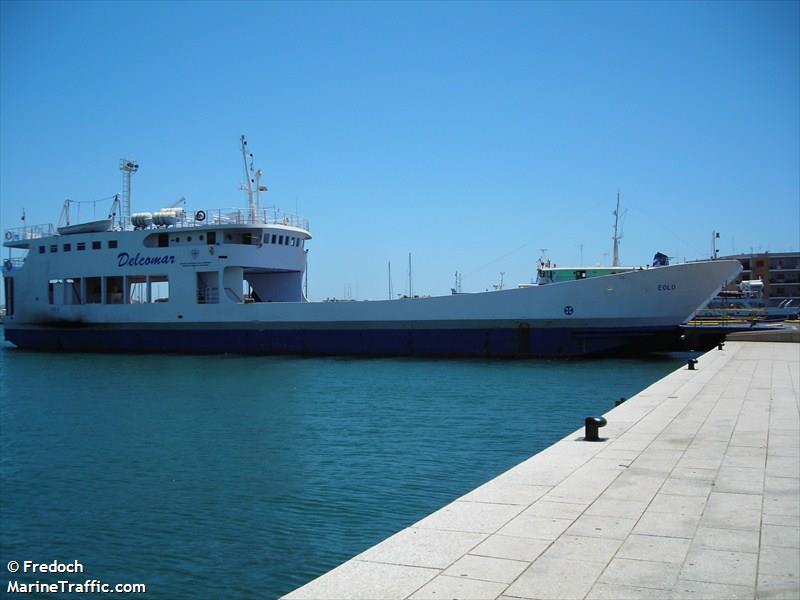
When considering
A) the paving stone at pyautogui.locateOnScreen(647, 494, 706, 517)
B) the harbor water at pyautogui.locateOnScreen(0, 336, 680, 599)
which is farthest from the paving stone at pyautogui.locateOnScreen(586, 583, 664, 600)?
the harbor water at pyautogui.locateOnScreen(0, 336, 680, 599)

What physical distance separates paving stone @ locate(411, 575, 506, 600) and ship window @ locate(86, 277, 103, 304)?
122 ft

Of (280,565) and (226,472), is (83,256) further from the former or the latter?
(280,565)

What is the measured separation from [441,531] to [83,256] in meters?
35.5

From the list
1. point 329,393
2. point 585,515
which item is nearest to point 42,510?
point 585,515

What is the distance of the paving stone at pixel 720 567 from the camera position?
422 centimetres

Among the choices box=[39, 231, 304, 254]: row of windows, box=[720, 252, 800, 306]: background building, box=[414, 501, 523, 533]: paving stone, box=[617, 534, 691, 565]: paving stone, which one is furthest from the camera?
box=[720, 252, 800, 306]: background building

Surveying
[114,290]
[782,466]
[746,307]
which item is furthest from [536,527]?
[746,307]

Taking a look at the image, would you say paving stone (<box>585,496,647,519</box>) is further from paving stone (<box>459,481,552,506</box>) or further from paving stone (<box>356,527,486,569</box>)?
paving stone (<box>356,527,486,569</box>)

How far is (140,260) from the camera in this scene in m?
34.6

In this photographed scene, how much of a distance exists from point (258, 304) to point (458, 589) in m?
28.9

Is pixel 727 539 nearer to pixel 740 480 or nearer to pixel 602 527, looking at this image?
pixel 602 527

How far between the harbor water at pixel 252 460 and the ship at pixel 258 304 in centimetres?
345

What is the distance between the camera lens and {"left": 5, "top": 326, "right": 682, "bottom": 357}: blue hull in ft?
87.3

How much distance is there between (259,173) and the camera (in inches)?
1412
